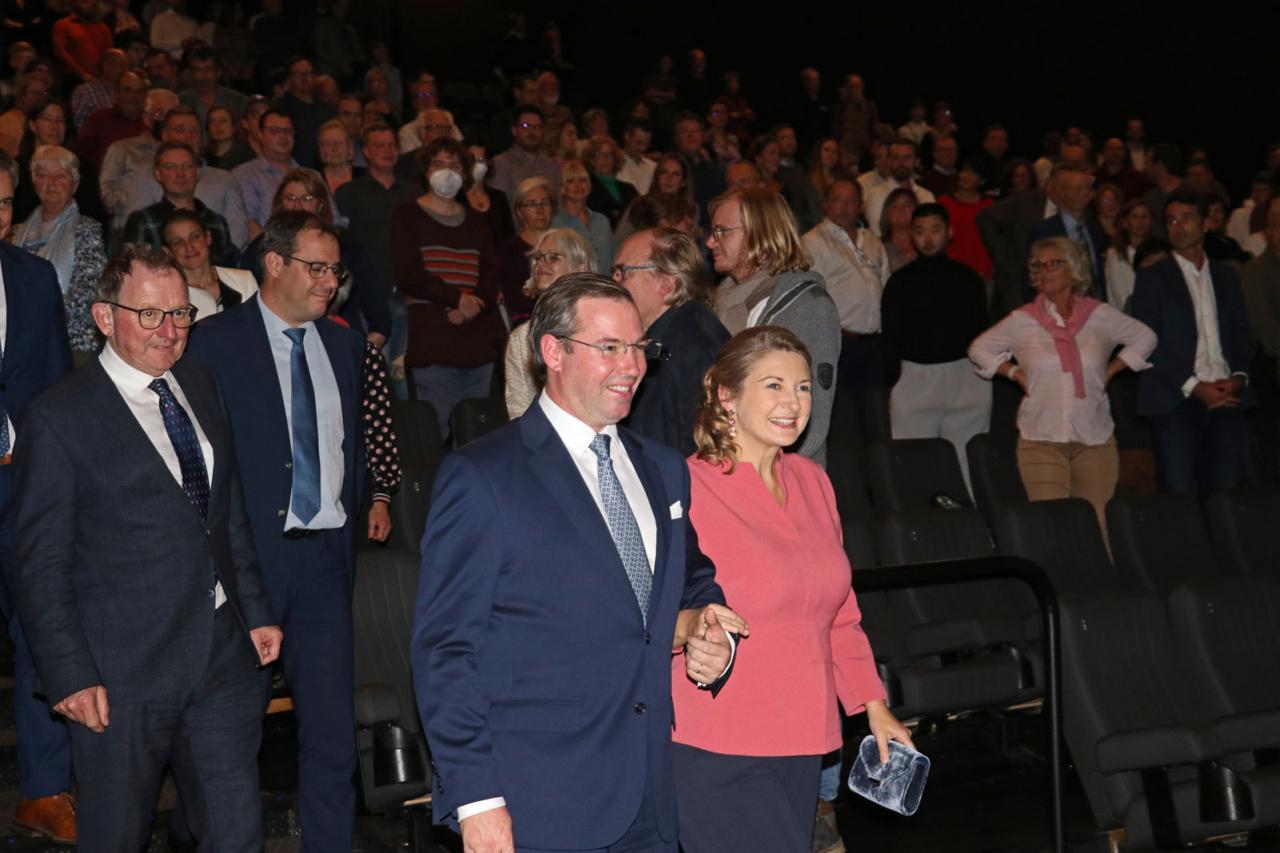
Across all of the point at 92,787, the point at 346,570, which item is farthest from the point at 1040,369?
the point at 92,787

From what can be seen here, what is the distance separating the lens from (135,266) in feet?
10.6

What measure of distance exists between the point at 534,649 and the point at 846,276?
16.0 feet

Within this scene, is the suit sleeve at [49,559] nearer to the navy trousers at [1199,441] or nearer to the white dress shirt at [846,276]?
the white dress shirt at [846,276]

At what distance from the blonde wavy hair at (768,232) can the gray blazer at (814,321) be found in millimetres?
42

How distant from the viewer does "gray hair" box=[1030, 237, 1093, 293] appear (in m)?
6.14

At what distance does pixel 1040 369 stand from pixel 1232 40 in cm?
998

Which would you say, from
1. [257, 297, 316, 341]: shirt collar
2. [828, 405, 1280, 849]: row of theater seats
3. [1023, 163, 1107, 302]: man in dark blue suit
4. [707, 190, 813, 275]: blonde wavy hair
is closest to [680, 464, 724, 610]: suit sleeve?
[828, 405, 1280, 849]: row of theater seats

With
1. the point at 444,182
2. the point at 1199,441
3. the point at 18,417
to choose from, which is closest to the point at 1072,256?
the point at 1199,441

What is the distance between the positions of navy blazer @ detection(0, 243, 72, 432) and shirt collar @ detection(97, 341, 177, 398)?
87cm

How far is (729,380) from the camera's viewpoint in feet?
10.2

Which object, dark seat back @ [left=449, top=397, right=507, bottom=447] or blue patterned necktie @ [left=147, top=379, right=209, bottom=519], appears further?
dark seat back @ [left=449, top=397, right=507, bottom=447]

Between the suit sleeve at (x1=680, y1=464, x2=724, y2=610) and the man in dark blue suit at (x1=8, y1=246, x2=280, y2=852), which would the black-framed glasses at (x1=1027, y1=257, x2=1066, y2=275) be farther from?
the man in dark blue suit at (x1=8, y1=246, x2=280, y2=852)

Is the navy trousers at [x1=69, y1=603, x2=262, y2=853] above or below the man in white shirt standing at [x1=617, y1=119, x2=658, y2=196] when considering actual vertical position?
below

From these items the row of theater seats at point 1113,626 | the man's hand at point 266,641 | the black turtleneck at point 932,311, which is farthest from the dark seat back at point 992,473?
the man's hand at point 266,641
